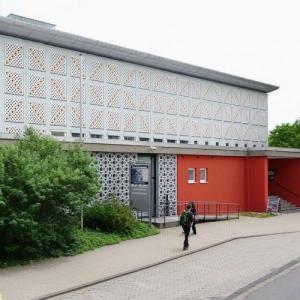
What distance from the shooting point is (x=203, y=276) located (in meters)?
13.9

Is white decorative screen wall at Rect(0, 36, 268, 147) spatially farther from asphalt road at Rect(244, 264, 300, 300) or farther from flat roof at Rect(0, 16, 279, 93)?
asphalt road at Rect(244, 264, 300, 300)

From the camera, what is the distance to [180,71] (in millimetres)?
34250

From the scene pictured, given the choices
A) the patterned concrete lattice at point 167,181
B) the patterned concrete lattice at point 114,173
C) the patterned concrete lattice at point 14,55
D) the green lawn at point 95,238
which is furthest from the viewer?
the patterned concrete lattice at point 167,181

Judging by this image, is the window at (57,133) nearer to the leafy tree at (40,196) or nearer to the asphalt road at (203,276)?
the leafy tree at (40,196)

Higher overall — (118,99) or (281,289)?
Answer: (118,99)

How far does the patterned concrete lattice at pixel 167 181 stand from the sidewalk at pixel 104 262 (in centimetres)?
245

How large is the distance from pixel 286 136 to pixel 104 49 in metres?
43.7

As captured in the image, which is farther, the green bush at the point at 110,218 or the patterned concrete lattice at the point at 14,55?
the patterned concrete lattice at the point at 14,55

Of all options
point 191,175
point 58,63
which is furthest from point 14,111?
point 191,175

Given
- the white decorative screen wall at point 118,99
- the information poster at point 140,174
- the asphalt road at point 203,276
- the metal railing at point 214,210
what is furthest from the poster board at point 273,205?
the asphalt road at point 203,276

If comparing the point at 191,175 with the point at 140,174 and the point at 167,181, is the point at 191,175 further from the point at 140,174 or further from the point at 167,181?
the point at 140,174

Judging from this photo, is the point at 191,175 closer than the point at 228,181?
Yes

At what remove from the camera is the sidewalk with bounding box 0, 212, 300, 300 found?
494 inches

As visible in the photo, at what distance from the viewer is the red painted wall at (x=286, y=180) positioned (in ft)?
Answer: 116
